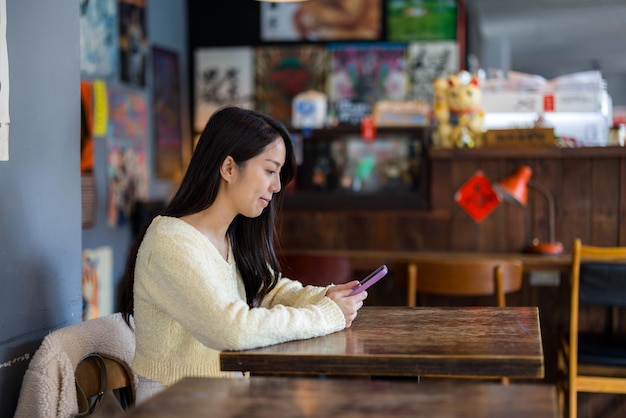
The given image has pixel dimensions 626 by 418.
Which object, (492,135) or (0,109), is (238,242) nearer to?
(0,109)

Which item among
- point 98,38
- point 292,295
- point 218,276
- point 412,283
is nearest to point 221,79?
point 98,38

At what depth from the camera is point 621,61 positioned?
11461 millimetres

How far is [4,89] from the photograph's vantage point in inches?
80.5

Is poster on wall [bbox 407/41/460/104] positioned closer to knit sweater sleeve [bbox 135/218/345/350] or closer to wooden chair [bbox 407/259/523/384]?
wooden chair [bbox 407/259/523/384]

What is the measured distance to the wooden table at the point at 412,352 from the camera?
1.71 m

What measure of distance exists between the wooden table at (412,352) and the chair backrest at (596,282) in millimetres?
1595

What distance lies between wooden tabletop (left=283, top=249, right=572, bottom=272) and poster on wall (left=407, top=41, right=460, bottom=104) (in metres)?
2.16

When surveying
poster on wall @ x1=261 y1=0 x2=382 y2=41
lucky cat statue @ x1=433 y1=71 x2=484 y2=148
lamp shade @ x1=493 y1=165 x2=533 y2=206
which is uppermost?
poster on wall @ x1=261 y1=0 x2=382 y2=41

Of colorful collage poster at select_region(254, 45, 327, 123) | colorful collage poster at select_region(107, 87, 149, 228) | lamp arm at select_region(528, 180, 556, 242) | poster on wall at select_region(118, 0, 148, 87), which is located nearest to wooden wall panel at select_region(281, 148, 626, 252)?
lamp arm at select_region(528, 180, 556, 242)

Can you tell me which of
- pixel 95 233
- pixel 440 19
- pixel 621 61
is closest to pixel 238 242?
pixel 95 233

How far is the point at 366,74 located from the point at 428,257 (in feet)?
8.34

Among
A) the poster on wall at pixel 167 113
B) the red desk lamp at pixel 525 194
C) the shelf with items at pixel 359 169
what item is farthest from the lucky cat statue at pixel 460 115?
the poster on wall at pixel 167 113

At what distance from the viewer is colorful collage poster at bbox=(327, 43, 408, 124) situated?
21.1 feet

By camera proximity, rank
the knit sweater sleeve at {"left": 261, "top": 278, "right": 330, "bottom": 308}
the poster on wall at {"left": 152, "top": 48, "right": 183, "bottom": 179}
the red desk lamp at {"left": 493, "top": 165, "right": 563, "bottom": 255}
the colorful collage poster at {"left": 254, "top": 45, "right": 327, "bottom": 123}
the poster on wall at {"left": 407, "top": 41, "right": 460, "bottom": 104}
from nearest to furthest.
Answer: the knit sweater sleeve at {"left": 261, "top": 278, "right": 330, "bottom": 308}, the red desk lamp at {"left": 493, "top": 165, "right": 563, "bottom": 255}, the poster on wall at {"left": 152, "top": 48, "right": 183, "bottom": 179}, the poster on wall at {"left": 407, "top": 41, "right": 460, "bottom": 104}, the colorful collage poster at {"left": 254, "top": 45, "right": 327, "bottom": 123}
